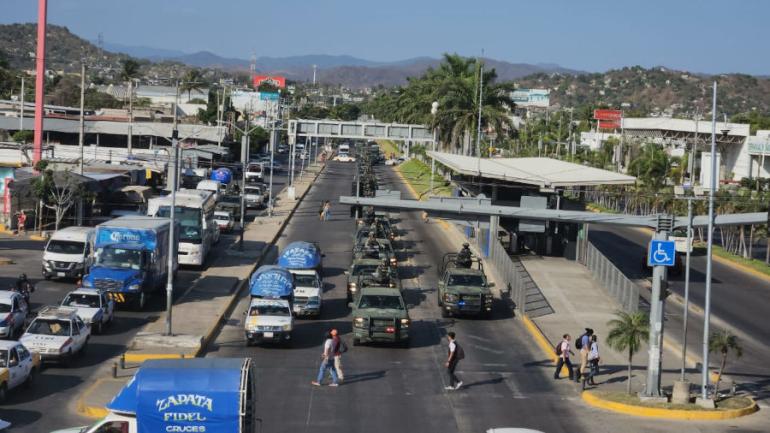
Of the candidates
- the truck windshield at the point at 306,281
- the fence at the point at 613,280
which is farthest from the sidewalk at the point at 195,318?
the fence at the point at 613,280

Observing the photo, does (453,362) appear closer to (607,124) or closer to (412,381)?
(412,381)

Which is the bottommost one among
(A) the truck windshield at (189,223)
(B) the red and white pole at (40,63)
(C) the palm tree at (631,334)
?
(C) the palm tree at (631,334)

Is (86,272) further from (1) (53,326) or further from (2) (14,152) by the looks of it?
(2) (14,152)

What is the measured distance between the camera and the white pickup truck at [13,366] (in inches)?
1000

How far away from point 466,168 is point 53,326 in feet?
113

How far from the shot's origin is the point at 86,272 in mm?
43781

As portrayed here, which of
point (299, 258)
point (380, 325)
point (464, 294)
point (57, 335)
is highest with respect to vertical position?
point (299, 258)

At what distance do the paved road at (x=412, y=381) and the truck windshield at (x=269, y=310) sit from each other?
3.54 feet

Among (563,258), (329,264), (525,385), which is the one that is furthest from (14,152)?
(525,385)

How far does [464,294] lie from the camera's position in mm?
41125

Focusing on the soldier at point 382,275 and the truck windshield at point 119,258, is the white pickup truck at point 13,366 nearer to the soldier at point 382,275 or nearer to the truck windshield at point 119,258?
the truck windshield at point 119,258

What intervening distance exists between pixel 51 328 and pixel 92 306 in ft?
16.3

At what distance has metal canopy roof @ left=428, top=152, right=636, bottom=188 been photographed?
56844 mm

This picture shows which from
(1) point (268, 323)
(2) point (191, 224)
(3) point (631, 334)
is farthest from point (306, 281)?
(3) point (631, 334)
